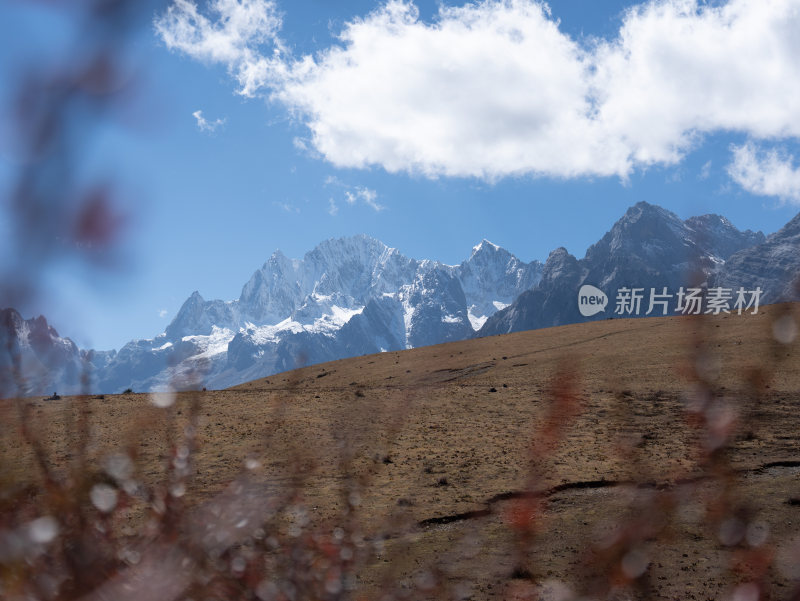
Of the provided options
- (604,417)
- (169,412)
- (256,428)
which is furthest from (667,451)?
(169,412)

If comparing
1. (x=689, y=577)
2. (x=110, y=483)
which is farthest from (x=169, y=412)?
(x=689, y=577)

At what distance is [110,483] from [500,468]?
1685 centimetres

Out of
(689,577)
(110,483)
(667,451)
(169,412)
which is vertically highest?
(169,412)

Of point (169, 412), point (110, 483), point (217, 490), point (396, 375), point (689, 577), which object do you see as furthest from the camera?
point (396, 375)

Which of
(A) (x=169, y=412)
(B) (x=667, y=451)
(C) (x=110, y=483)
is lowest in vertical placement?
(B) (x=667, y=451)

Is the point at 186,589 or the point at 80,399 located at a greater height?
the point at 80,399

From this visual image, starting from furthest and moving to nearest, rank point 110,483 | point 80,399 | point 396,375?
point 396,375
point 110,483
point 80,399

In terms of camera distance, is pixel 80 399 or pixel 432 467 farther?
pixel 432 467

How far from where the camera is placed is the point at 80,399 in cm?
147

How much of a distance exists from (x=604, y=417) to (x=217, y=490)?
15428mm

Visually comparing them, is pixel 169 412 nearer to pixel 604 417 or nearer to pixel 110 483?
pixel 110 483

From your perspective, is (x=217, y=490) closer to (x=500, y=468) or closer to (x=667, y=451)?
(x=500, y=468)

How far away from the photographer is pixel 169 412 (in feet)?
7.38

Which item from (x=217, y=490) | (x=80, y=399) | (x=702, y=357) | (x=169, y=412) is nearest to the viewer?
(x=702, y=357)
